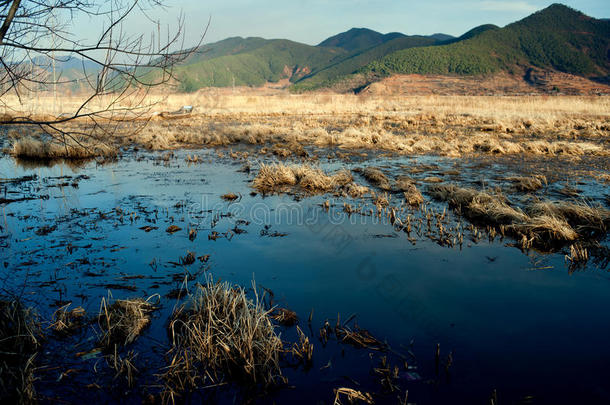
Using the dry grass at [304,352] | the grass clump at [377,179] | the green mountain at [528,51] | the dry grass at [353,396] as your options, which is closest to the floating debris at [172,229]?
the dry grass at [304,352]

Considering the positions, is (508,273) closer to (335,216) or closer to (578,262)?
(578,262)

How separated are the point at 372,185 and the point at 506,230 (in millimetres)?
3964

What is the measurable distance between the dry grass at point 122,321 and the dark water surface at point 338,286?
0.36 feet

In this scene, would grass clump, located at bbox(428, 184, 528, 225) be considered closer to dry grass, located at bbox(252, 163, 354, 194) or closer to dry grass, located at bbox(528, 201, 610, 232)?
dry grass, located at bbox(528, 201, 610, 232)

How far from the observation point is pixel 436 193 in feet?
28.1

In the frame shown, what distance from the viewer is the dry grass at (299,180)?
9.30 m

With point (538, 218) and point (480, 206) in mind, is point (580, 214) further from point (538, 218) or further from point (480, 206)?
point (480, 206)

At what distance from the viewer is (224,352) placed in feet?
10.5

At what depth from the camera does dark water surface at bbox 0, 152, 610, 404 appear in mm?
3061

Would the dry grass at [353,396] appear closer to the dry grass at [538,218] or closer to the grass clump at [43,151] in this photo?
the dry grass at [538,218]

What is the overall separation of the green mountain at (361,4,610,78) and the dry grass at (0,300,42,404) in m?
115

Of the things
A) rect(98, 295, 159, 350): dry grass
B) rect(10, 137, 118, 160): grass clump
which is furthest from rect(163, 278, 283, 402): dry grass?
rect(10, 137, 118, 160): grass clump

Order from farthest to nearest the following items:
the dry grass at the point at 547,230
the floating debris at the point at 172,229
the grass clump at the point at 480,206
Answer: the grass clump at the point at 480,206
the floating debris at the point at 172,229
the dry grass at the point at 547,230

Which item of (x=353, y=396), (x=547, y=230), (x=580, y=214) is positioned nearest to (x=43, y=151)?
(x=353, y=396)
